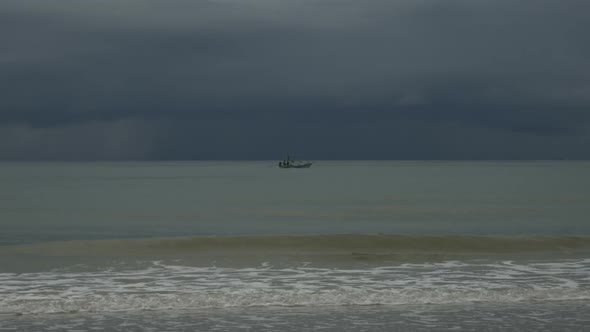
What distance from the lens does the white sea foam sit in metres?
16.0

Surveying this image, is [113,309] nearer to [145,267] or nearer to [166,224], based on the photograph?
[145,267]

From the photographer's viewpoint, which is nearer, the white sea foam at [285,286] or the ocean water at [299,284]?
the ocean water at [299,284]

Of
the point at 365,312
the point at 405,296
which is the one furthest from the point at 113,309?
the point at 405,296

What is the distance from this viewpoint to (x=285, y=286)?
18547 millimetres

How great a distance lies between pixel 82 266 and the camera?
22625 millimetres

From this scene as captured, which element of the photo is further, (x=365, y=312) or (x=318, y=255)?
(x=318, y=255)

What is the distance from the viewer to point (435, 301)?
16203mm

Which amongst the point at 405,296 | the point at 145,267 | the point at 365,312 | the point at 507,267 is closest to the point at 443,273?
the point at 507,267

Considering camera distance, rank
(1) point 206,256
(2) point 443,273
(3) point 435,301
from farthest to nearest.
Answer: (1) point 206,256 < (2) point 443,273 < (3) point 435,301

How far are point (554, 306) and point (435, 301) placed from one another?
239 cm

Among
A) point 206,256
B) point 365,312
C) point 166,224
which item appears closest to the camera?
point 365,312

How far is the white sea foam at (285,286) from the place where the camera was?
16.0 meters

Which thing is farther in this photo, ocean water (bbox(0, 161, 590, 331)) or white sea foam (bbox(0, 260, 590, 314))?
white sea foam (bbox(0, 260, 590, 314))

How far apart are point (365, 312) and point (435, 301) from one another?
6.71 feet
